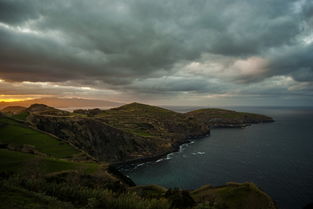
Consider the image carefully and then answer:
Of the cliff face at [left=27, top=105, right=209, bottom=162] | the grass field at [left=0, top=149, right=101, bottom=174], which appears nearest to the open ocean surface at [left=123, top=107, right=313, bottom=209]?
the cliff face at [left=27, top=105, right=209, bottom=162]

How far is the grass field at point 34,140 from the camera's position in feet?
213

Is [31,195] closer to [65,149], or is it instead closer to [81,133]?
[65,149]


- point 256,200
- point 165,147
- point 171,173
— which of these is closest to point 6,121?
point 171,173

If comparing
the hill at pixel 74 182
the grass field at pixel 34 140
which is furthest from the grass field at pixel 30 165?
the grass field at pixel 34 140

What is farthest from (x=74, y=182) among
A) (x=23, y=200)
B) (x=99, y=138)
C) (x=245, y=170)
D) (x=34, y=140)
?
(x=245, y=170)

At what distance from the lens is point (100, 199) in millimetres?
11883

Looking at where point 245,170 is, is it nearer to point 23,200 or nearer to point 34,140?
point 34,140

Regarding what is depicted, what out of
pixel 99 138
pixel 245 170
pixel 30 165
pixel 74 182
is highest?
pixel 30 165

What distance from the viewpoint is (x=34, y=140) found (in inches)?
2744

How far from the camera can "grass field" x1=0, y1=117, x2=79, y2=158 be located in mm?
64812

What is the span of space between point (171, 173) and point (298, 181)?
165 feet

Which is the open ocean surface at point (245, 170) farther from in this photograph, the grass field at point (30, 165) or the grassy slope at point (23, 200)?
the grassy slope at point (23, 200)

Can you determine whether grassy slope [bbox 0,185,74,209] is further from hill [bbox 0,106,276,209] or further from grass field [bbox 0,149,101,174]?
grass field [bbox 0,149,101,174]

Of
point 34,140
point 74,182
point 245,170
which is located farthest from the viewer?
point 245,170
